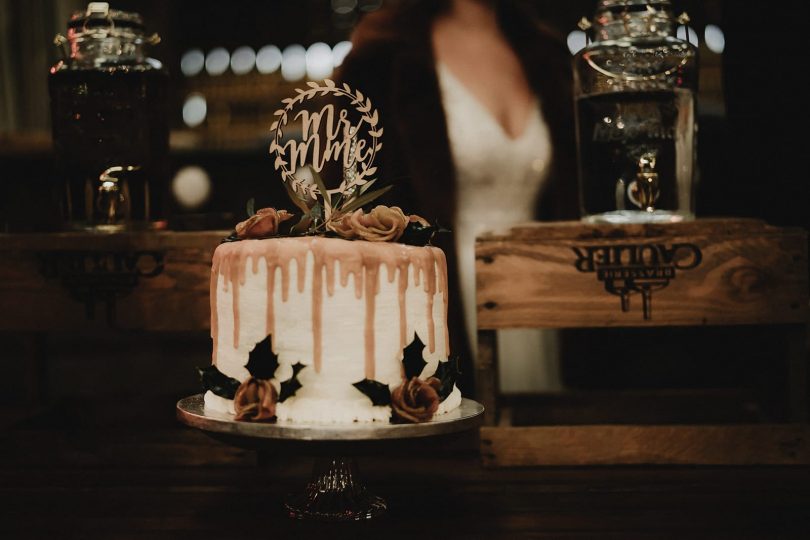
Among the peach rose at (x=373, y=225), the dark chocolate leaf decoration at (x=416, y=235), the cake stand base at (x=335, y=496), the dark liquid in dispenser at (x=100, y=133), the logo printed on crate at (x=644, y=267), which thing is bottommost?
the cake stand base at (x=335, y=496)

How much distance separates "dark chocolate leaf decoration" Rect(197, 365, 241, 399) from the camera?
1.58 meters

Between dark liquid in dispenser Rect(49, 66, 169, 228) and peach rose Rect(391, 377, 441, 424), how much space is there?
37.7 inches

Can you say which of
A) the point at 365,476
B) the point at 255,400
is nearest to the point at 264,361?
the point at 255,400

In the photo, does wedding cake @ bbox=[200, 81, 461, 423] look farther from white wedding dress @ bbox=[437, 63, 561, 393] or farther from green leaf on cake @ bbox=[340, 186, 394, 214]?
white wedding dress @ bbox=[437, 63, 561, 393]

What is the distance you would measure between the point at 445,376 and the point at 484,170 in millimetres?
1250

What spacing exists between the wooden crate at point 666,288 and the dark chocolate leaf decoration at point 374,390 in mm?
549

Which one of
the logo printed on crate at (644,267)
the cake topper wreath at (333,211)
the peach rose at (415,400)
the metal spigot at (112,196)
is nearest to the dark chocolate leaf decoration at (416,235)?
the cake topper wreath at (333,211)

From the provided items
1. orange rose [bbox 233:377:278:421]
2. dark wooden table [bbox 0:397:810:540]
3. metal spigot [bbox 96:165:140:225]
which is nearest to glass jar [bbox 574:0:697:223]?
dark wooden table [bbox 0:397:810:540]

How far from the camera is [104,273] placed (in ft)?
6.94

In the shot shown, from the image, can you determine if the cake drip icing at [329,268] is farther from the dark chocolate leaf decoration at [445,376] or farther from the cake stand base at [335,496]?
the cake stand base at [335,496]

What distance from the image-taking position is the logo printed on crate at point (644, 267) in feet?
6.55

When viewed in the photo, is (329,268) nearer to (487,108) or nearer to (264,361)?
(264,361)

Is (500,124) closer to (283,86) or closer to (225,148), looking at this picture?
(225,148)

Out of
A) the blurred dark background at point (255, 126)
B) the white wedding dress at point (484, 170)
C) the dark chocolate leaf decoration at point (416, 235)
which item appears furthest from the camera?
the white wedding dress at point (484, 170)
